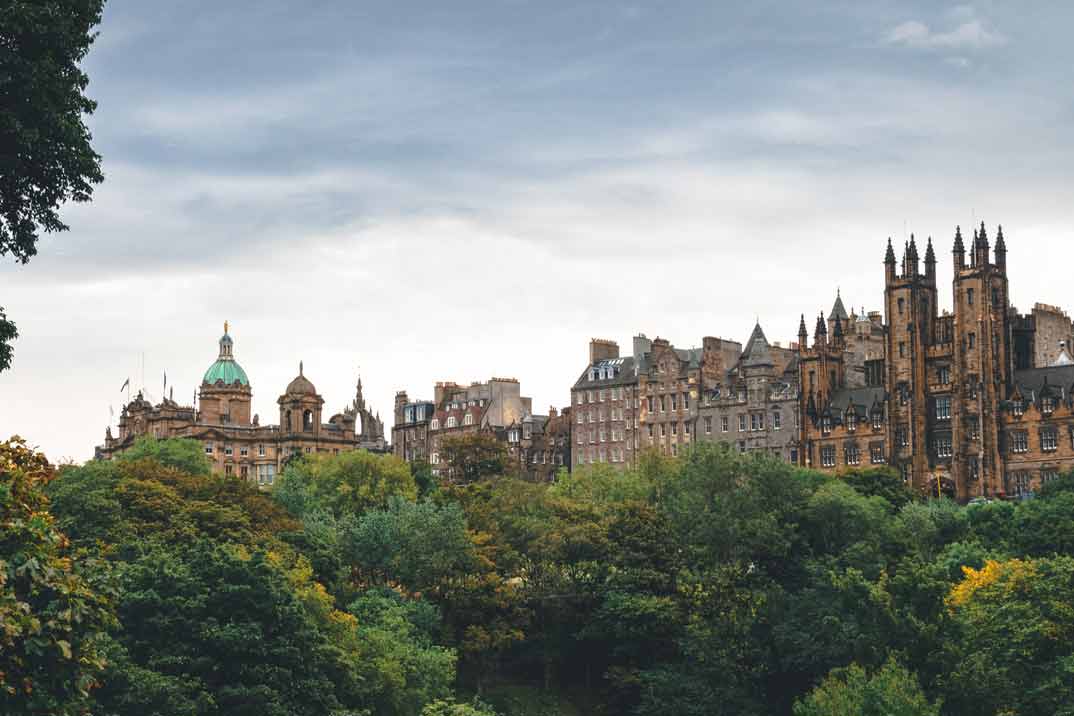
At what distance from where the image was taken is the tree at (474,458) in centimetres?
17675

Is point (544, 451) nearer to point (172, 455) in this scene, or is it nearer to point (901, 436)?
point (901, 436)

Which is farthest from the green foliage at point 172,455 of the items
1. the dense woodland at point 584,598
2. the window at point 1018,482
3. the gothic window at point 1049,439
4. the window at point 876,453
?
the gothic window at point 1049,439

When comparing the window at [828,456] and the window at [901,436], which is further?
the window at [828,456]

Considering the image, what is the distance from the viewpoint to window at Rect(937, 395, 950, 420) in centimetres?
15838

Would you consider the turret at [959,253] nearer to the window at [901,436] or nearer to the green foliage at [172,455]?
the window at [901,436]

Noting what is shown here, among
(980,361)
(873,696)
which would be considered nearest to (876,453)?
(980,361)

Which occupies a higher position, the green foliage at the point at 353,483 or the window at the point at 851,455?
the window at the point at 851,455

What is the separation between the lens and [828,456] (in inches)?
6555

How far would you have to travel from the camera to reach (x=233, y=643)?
68.9 metres

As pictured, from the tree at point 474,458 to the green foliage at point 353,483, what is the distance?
119 ft

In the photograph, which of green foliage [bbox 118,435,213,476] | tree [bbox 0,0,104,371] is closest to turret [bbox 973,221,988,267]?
green foliage [bbox 118,435,213,476]

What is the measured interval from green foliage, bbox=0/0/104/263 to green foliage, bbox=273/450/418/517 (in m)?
81.8

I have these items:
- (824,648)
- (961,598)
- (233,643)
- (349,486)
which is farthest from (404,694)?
(349,486)

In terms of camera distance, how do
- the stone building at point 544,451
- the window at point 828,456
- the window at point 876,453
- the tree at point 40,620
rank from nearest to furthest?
1. the tree at point 40,620
2. the window at point 876,453
3. the window at point 828,456
4. the stone building at point 544,451
